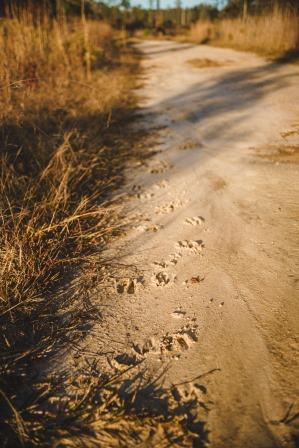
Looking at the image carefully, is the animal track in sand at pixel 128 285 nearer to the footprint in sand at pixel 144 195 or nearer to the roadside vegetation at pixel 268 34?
the footprint in sand at pixel 144 195

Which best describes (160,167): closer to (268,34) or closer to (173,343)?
(173,343)

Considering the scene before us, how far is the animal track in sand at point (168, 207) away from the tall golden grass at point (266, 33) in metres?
7.64

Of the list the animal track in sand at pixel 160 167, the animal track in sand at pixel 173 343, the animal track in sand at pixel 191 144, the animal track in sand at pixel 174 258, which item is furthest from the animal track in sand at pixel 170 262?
the animal track in sand at pixel 191 144

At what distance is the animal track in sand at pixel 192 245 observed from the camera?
6.13 feet

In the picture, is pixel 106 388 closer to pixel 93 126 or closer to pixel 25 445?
pixel 25 445

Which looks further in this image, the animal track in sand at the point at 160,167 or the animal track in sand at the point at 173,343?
the animal track in sand at the point at 160,167

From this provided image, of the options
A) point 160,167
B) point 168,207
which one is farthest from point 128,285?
point 160,167

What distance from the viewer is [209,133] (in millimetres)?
3596

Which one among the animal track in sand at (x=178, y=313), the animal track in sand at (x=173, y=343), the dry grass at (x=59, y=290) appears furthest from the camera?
the animal track in sand at (x=178, y=313)

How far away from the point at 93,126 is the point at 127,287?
2583 mm

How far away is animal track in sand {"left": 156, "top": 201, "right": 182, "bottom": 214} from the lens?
2.29 metres

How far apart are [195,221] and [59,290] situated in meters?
0.91

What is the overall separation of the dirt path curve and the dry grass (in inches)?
5.4

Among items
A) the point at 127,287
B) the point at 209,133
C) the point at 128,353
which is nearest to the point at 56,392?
the point at 128,353
